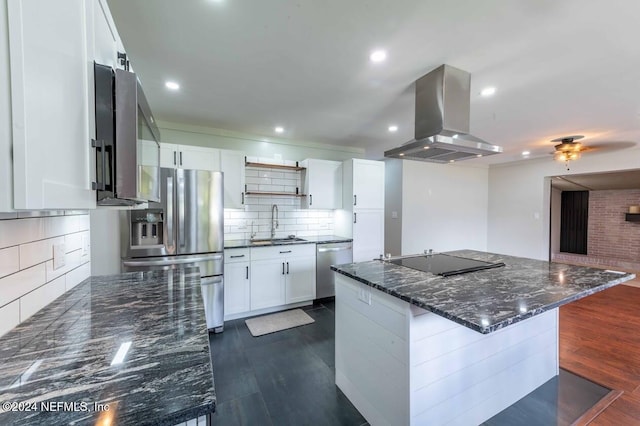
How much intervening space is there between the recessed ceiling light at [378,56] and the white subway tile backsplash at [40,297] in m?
2.31

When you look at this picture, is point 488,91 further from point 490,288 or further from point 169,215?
point 169,215

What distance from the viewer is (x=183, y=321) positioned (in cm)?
103

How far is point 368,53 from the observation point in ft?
6.23

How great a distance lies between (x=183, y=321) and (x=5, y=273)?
2.00ft

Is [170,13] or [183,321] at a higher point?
[170,13]

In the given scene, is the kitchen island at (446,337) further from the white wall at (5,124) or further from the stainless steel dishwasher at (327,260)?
the stainless steel dishwasher at (327,260)

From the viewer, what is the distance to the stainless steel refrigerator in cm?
262

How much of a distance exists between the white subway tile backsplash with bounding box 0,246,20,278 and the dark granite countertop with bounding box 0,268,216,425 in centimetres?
21

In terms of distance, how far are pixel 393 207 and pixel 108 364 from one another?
5568 mm

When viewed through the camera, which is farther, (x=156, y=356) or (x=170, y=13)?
(x=170, y=13)

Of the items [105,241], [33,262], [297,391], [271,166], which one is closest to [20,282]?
[33,262]

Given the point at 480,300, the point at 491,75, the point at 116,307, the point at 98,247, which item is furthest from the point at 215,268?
the point at 491,75

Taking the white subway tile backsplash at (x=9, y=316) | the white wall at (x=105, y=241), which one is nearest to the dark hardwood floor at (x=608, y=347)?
the white subway tile backsplash at (x=9, y=316)

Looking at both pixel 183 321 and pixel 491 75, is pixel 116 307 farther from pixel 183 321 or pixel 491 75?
pixel 491 75
